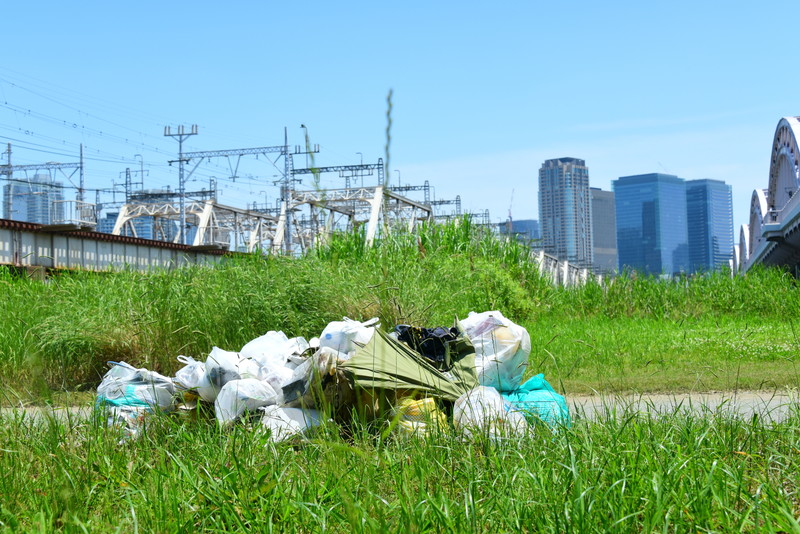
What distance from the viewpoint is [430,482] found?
3.45 m

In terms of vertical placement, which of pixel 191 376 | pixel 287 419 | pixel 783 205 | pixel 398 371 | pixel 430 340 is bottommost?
pixel 287 419

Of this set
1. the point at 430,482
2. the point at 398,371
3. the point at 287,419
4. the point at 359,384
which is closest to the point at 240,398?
the point at 287,419

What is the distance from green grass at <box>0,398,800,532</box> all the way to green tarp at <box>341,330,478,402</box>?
697mm

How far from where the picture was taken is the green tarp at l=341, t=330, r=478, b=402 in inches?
195

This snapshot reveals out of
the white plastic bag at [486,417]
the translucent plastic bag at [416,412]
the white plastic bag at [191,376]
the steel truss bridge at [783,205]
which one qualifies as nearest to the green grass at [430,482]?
the white plastic bag at [486,417]

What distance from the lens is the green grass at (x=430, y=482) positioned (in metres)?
2.77

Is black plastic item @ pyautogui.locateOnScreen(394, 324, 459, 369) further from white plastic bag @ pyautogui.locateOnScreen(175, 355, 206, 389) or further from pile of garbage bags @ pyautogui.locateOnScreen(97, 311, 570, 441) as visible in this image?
white plastic bag @ pyautogui.locateOnScreen(175, 355, 206, 389)

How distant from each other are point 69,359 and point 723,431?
8.00 m

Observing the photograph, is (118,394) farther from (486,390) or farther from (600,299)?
(600,299)

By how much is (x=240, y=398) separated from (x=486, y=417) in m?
2.01

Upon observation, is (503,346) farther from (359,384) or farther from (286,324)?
(286,324)

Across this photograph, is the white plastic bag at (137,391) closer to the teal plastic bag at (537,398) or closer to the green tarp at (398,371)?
the green tarp at (398,371)

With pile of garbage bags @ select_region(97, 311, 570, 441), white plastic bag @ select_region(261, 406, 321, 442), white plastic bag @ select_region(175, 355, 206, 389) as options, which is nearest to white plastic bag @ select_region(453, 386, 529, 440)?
pile of garbage bags @ select_region(97, 311, 570, 441)

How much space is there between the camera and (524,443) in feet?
12.8
